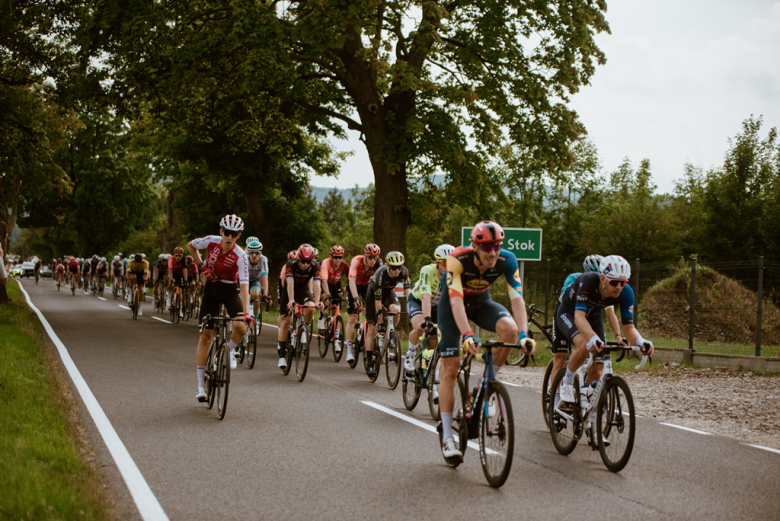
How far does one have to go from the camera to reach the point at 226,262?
27.5 feet

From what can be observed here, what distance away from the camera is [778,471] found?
6359mm

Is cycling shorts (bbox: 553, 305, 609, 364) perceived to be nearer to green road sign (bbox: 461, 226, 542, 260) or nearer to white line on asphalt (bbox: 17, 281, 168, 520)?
white line on asphalt (bbox: 17, 281, 168, 520)

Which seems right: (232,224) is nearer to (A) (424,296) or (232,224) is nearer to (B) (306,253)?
(A) (424,296)

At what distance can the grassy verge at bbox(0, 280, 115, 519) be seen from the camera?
14.3 ft

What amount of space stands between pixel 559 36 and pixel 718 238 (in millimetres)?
27836

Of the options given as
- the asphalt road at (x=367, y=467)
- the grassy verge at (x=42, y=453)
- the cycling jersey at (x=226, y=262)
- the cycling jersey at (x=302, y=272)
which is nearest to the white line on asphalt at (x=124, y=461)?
the asphalt road at (x=367, y=467)

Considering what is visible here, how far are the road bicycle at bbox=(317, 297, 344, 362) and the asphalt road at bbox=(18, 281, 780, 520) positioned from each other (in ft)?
11.2

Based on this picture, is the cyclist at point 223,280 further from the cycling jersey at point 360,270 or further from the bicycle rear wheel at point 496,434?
the cycling jersey at point 360,270

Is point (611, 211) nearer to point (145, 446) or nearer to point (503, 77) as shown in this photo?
point (503, 77)

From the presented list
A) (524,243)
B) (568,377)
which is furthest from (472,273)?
(524,243)

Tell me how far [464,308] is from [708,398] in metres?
6.33

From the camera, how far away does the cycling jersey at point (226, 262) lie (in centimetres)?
834

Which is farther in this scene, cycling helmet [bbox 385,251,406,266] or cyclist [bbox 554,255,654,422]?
cycling helmet [bbox 385,251,406,266]

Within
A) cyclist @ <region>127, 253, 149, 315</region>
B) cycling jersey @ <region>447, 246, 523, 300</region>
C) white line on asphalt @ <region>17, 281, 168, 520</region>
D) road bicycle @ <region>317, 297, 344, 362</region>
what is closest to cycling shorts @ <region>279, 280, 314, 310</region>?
road bicycle @ <region>317, 297, 344, 362</region>
